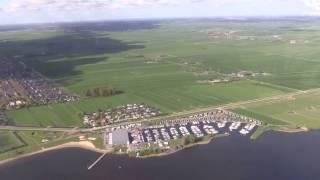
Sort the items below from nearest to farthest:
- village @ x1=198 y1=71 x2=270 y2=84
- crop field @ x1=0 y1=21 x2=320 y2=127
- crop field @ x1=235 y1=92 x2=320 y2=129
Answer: crop field @ x1=235 y1=92 x2=320 y2=129 → crop field @ x1=0 y1=21 x2=320 y2=127 → village @ x1=198 y1=71 x2=270 y2=84

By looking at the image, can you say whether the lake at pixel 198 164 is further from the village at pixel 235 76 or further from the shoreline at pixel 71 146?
the village at pixel 235 76

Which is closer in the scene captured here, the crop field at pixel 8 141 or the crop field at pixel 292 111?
the crop field at pixel 8 141

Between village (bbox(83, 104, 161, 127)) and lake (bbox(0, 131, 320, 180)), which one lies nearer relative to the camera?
lake (bbox(0, 131, 320, 180))

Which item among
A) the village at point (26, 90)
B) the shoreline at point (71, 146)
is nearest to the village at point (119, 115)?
the shoreline at point (71, 146)

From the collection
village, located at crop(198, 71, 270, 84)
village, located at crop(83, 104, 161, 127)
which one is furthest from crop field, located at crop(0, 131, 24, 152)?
village, located at crop(198, 71, 270, 84)

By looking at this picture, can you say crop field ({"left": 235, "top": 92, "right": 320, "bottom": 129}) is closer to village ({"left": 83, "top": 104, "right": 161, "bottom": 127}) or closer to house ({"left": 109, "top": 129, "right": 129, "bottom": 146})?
village ({"left": 83, "top": 104, "right": 161, "bottom": 127})

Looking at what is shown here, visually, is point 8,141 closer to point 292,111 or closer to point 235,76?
point 292,111

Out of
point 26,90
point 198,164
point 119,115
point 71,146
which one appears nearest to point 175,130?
point 119,115
